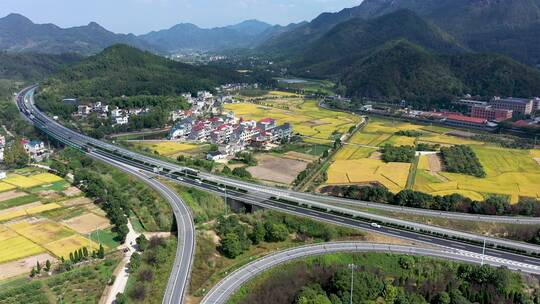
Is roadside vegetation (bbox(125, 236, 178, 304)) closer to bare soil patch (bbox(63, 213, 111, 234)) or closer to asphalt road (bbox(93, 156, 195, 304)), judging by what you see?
asphalt road (bbox(93, 156, 195, 304))

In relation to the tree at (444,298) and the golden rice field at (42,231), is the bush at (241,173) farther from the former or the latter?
the tree at (444,298)

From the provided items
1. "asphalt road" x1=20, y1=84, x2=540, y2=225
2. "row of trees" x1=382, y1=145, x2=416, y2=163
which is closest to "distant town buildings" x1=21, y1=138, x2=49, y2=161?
"asphalt road" x1=20, y1=84, x2=540, y2=225

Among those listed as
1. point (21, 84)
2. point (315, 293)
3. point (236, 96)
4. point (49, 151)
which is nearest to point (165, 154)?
point (49, 151)

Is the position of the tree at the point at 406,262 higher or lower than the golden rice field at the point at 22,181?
lower

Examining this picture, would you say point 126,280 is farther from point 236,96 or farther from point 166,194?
point 236,96

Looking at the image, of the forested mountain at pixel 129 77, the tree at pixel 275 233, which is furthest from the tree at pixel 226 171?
the forested mountain at pixel 129 77

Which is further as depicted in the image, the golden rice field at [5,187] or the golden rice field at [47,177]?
the golden rice field at [47,177]
